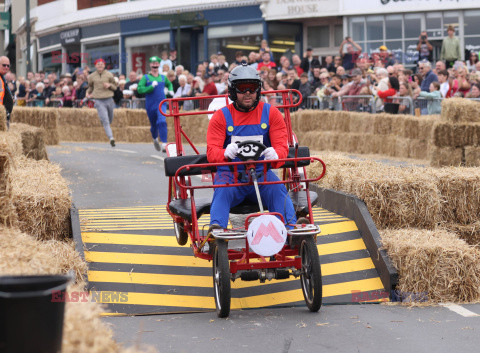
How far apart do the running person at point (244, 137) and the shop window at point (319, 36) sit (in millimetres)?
30335

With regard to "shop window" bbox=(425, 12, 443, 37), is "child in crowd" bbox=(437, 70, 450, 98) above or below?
below

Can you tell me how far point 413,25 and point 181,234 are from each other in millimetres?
26435

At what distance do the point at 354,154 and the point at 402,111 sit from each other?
61.9 inches

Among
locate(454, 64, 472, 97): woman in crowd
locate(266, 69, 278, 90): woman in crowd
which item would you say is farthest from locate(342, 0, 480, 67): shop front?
locate(454, 64, 472, 97): woman in crowd

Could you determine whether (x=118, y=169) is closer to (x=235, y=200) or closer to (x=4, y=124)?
(x=4, y=124)

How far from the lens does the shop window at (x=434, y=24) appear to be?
108ft

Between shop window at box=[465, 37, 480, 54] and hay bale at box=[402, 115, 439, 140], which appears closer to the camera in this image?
hay bale at box=[402, 115, 439, 140]

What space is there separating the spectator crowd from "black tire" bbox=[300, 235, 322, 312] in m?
12.0

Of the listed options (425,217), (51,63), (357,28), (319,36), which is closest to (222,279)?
(425,217)

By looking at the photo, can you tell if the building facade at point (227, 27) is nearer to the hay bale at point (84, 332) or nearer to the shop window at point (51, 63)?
the shop window at point (51, 63)

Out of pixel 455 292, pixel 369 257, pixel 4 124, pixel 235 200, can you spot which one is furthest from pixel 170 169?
pixel 4 124

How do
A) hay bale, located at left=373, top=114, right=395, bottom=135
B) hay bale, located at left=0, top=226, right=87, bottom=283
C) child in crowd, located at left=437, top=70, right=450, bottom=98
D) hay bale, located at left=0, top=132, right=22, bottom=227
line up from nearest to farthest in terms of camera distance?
hay bale, located at left=0, top=226, right=87, bottom=283, hay bale, located at left=0, top=132, right=22, bottom=227, child in crowd, located at left=437, top=70, right=450, bottom=98, hay bale, located at left=373, top=114, right=395, bottom=135

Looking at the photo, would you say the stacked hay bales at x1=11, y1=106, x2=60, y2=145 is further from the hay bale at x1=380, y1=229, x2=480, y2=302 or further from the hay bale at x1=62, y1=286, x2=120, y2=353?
the hay bale at x1=62, y1=286, x2=120, y2=353

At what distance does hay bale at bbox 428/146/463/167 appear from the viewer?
57.0 feet
